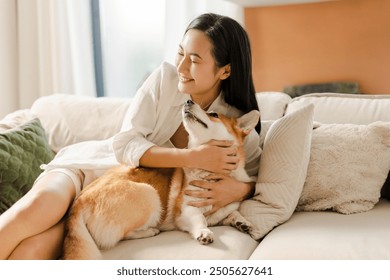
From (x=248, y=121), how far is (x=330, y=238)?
46 cm

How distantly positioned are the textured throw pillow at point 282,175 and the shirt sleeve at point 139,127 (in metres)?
0.38

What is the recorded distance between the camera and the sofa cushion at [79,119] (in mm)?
2191

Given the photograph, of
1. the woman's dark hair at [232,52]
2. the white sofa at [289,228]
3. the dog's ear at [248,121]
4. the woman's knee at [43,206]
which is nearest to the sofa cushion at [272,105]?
the white sofa at [289,228]

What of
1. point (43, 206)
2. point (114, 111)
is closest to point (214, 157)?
point (43, 206)

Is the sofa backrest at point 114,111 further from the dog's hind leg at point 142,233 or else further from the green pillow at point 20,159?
the dog's hind leg at point 142,233

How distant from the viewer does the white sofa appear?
1.39 metres

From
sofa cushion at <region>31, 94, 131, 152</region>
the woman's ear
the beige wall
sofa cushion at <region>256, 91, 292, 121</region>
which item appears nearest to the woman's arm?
the woman's ear

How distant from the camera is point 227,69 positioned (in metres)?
1.75

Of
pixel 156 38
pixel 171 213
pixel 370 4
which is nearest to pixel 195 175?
pixel 171 213

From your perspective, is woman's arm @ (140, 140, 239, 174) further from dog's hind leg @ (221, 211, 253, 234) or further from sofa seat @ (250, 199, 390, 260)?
sofa seat @ (250, 199, 390, 260)

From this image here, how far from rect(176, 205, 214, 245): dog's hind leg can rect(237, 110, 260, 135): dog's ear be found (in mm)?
305

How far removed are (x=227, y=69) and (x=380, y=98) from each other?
2.11ft

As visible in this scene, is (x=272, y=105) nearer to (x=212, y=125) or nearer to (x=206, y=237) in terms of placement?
(x=212, y=125)
